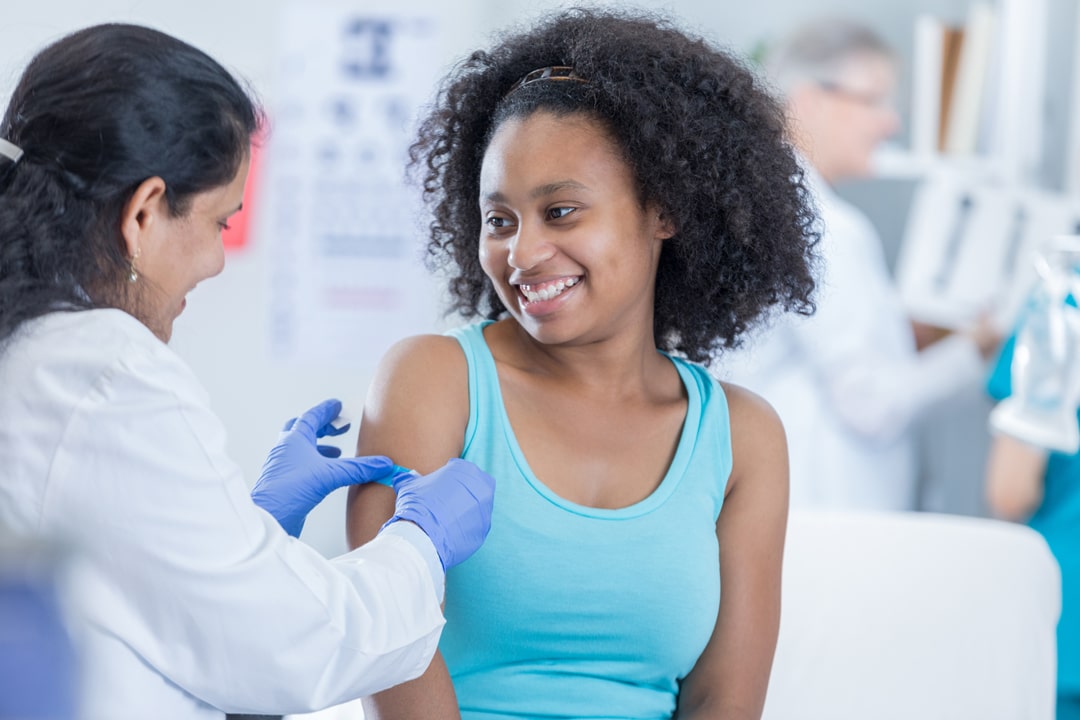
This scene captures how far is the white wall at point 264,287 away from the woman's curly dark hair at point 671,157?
1654 millimetres

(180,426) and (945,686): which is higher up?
(180,426)

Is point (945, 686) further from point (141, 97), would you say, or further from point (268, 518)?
point (141, 97)

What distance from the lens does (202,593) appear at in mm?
911

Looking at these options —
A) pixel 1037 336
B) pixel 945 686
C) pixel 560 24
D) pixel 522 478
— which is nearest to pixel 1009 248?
pixel 1037 336

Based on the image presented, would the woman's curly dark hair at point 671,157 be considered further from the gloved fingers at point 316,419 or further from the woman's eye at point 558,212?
the gloved fingers at point 316,419

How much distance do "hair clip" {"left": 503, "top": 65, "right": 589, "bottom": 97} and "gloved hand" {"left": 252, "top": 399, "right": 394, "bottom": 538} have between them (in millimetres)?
453

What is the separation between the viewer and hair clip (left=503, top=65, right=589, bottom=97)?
1285 millimetres

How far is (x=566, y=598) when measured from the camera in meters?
1.21

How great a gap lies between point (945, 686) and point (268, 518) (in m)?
1.03

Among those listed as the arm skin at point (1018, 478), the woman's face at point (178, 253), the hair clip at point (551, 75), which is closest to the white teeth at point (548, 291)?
the hair clip at point (551, 75)

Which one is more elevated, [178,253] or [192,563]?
[178,253]

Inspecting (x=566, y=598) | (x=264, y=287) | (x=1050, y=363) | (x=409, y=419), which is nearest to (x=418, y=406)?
(x=409, y=419)

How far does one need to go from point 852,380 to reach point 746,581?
1482 mm

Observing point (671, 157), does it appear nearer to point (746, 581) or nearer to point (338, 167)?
point (746, 581)
